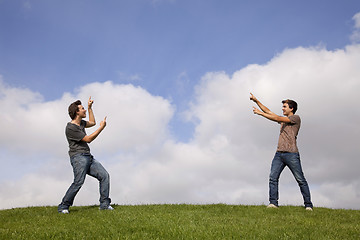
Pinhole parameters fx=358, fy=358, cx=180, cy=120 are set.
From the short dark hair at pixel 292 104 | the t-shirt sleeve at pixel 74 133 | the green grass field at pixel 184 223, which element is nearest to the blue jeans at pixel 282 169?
the green grass field at pixel 184 223

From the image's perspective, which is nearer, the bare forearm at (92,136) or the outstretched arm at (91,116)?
the bare forearm at (92,136)

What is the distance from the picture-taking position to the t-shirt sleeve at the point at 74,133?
420 inches

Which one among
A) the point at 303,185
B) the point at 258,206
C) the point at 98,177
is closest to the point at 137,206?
the point at 98,177

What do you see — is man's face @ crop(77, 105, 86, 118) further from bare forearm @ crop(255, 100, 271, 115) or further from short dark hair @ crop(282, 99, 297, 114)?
short dark hair @ crop(282, 99, 297, 114)

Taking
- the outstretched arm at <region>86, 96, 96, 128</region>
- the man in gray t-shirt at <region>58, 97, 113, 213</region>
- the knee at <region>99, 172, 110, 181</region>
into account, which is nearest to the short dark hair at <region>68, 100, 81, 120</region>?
the man in gray t-shirt at <region>58, 97, 113, 213</region>

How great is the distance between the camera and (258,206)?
39.7 feet

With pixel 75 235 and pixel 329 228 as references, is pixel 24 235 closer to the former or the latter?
pixel 75 235

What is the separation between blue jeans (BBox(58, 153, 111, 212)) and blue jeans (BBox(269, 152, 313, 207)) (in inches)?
208

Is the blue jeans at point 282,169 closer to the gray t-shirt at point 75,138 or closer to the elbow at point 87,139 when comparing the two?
the elbow at point 87,139

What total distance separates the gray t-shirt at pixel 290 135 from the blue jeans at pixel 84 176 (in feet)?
18.6

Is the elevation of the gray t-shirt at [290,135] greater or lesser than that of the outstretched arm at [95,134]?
greater

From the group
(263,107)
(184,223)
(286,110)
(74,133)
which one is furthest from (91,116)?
(286,110)

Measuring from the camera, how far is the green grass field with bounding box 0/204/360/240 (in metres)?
8.02

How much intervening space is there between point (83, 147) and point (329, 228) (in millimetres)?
7198
